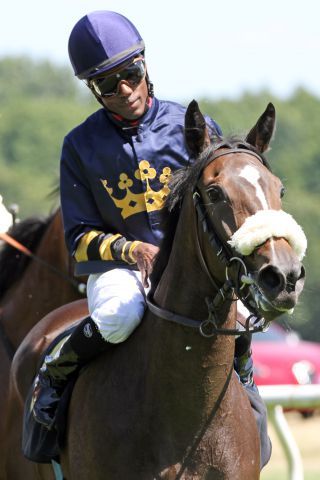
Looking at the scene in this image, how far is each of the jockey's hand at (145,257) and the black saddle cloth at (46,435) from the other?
2.45 ft

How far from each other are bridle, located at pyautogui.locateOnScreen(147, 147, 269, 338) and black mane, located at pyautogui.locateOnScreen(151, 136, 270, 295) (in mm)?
43

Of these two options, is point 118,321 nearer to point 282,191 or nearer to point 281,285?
point 282,191

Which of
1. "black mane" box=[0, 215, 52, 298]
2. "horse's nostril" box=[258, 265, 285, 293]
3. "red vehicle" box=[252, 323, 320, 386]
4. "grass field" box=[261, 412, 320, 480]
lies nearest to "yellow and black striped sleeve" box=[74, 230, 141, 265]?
"horse's nostril" box=[258, 265, 285, 293]

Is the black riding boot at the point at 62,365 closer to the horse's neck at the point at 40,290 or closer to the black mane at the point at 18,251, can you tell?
the horse's neck at the point at 40,290

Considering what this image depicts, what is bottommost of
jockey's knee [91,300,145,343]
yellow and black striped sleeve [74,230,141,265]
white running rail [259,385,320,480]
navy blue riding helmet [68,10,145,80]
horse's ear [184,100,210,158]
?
white running rail [259,385,320,480]

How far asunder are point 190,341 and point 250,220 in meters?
0.84

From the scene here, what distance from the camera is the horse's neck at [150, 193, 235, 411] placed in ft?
19.7

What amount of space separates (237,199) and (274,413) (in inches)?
199

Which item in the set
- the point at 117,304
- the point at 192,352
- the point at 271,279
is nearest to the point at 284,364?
the point at 117,304

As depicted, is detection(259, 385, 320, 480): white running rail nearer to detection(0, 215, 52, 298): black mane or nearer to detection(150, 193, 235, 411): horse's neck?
detection(0, 215, 52, 298): black mane

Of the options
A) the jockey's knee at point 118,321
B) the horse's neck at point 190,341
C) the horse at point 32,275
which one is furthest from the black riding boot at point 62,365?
the horse at point 32,275

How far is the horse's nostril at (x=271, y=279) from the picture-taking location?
17.3 feet

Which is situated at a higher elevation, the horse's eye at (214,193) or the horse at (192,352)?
the horse's eye at (214,193)

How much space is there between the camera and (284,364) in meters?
19.6
